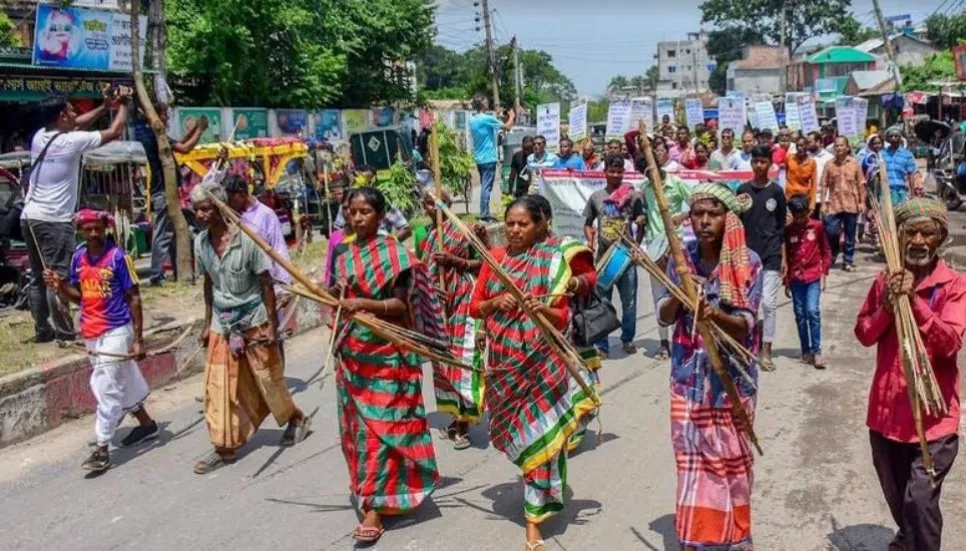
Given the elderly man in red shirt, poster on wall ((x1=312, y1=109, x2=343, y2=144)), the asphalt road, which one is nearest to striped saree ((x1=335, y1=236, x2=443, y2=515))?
the asphalt road

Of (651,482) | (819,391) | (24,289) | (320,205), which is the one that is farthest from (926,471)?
(320,205)

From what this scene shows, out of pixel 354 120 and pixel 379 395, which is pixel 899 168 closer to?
pixel 379 395

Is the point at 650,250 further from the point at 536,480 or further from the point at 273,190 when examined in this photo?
the point at 273,190

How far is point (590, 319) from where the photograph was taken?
6.02m

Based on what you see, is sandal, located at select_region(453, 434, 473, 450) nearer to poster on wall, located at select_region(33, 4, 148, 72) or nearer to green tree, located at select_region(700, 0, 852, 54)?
poster on wall, located at select_region(33, 4, 148, 72)

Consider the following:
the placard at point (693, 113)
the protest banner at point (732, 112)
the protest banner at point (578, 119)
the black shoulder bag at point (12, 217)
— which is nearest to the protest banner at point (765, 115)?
the protest banner at point (732, 112)

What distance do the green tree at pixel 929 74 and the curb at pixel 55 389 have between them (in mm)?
34428

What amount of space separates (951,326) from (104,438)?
4.58 metres

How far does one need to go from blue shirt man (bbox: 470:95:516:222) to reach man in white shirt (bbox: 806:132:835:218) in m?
4.29

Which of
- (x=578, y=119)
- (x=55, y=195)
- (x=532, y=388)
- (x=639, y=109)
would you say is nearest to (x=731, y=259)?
(x=532, y=388)

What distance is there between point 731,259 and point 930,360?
824 millimetres

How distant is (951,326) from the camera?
3.60 m

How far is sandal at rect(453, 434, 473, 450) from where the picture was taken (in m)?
6.11

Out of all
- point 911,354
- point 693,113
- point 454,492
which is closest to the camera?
point 911,354
